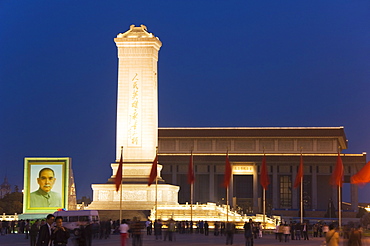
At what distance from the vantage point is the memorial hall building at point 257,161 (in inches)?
4035

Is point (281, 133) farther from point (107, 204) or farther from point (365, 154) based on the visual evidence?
point (107, 204)

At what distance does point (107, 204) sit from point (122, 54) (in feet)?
47.1

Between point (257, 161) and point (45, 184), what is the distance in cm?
4023

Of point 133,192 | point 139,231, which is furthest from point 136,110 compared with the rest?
point 139,231

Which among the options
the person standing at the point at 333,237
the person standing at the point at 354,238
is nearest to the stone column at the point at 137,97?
the person standing at the point at 354,238

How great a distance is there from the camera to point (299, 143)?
106 m

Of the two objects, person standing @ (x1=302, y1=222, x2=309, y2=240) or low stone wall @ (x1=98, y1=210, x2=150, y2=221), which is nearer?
person standing @ (x1=302, y1=222, x2=309, y2=240)

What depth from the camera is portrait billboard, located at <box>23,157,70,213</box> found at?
222 feet

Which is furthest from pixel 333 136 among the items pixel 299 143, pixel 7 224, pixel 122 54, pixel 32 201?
pixel 7 224

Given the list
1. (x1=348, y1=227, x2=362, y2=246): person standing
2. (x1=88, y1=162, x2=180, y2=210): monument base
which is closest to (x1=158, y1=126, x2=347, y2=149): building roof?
(x1=88, y1=162, x2=180, y2=210): monument base

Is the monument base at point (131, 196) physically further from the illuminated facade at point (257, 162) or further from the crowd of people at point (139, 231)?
the illuminated facade at point (257, 162)

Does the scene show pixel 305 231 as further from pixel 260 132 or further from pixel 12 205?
pixel 260 132

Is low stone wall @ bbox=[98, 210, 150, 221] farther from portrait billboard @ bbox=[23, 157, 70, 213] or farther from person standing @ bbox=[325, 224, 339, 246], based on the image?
person standing @ bbox=[325, 224, 339, 246]

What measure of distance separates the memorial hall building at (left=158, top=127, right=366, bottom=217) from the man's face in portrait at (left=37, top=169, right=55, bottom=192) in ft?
120
